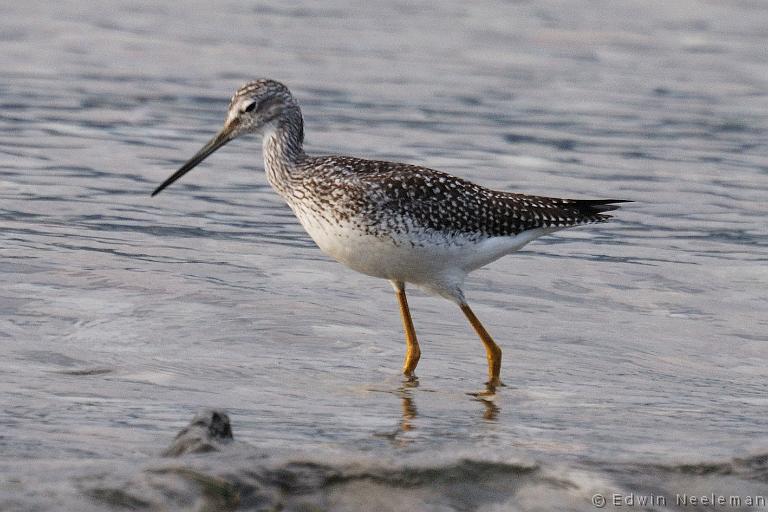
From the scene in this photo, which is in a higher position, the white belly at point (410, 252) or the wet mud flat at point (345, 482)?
the white belly at point (410, 252)

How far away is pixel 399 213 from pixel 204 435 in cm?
331

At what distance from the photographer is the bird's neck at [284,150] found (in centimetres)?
1045

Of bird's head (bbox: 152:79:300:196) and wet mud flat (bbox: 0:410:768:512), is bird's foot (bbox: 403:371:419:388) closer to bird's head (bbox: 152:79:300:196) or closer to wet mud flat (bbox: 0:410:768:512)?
bird's head (bbox: 152:79:300:196)

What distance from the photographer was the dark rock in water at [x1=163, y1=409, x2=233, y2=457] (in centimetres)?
684

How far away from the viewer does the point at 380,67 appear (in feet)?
74.5

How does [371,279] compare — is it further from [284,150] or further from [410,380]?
[410,380]

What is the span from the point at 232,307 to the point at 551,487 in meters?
4.76

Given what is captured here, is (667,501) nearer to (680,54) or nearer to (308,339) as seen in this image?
(308,339)

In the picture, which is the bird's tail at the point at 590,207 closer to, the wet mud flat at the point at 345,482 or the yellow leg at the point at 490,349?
the yellow leg at the point at 490,349

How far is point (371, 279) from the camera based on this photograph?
12594 millimetres
